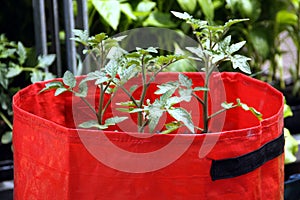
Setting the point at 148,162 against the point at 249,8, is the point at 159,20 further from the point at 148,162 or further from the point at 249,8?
the point at 148,162

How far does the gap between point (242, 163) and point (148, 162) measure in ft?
0.40

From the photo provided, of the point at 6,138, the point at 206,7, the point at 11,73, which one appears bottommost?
the point at 6,138

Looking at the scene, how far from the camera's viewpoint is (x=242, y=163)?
0.84m

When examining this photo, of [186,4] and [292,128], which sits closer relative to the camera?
[186,4]

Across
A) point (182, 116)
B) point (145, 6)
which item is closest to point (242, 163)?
point (182, 116)

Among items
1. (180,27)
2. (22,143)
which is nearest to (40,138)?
(22,143)

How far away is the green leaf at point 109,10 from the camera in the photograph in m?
1.55

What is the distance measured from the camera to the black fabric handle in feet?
2.73

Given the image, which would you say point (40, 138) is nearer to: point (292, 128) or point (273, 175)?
point (273, 175)

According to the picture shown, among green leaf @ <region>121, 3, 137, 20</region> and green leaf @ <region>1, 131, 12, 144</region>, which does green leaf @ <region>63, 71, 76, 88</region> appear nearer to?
green leaf @ <region>1, 131, 12, 144</region>

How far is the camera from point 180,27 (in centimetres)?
183

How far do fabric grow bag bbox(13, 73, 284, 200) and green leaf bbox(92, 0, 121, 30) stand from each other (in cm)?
67

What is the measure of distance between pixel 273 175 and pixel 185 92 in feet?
0.55

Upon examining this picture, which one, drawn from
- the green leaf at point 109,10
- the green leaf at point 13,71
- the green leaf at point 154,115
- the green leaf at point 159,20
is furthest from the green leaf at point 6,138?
the green leaf at point 154,115
